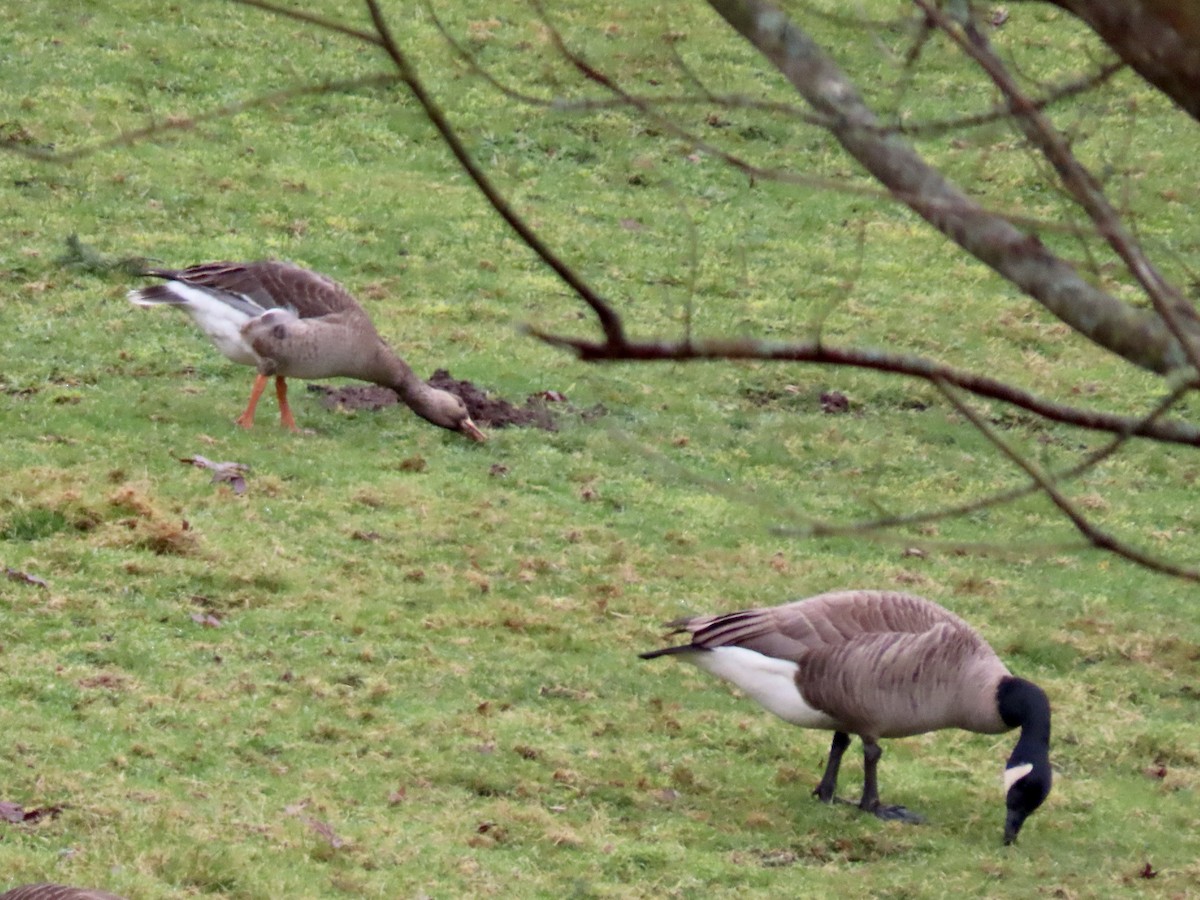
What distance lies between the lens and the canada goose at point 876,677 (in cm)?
752

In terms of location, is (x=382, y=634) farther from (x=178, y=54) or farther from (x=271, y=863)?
(x=178, y=54)

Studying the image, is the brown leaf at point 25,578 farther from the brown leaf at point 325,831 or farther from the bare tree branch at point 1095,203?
the bare tree branch at point 1095,203

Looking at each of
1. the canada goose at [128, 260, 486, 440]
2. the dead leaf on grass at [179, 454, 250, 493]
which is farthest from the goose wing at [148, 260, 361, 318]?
the dead leaf on grass at [179, 454, 250, 493]

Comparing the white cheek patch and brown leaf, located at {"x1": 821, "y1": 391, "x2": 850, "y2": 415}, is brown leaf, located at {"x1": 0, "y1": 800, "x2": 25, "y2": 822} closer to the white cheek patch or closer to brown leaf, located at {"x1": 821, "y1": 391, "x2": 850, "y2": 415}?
the white cheek patch

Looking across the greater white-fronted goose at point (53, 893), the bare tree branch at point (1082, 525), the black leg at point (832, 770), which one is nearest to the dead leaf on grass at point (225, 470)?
the black leg at point (832, 770)

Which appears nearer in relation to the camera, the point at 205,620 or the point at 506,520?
the point at 205,620

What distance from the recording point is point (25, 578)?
8672 mm

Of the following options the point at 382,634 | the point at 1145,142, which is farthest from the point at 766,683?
the point at 1145,142

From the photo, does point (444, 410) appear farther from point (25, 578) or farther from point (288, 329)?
point (25, 578)

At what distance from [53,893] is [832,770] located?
3969 millimetres

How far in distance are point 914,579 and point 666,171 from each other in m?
8.34

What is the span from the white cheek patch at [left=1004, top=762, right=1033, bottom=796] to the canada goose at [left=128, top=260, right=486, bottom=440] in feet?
18.8

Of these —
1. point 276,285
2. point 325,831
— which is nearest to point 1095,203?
point 325,831

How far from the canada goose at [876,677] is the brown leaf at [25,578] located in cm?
317
